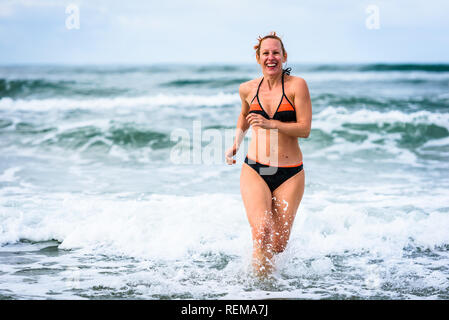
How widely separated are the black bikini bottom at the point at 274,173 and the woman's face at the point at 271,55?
2.61 ft

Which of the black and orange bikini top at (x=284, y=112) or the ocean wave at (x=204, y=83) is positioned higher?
the black and orange bikini top at (x=284, y=112)

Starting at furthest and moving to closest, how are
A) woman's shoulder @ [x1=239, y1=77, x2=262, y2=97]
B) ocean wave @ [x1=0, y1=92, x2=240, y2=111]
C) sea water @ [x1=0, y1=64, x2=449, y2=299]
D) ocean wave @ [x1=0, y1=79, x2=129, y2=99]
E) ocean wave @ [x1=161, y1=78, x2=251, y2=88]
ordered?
1. ocean wave @ [x1=161, y1=78, x2=251, y2=88]
2. ocean wave @ [x1=0, y1=79, x2=129, y2=99]
3. ocean wave @ [x1=0, y1=92, x2=240, y2=111]
4. sea water @ [x1=0, y1=64, x2=449, y2=299]
5. woman's shoulder @ [x1=239, y1=77, x2=262, y2=97]

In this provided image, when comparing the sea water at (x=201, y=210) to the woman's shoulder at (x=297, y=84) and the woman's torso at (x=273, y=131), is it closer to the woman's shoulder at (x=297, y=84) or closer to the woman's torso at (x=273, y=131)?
the woman's torso at (x=273, y=131)

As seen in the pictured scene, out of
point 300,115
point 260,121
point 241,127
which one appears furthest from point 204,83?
point 260,121

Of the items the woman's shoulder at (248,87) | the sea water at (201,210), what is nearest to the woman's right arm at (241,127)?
the woman's shoulder at (248,87)

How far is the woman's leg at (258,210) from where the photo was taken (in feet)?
14.1

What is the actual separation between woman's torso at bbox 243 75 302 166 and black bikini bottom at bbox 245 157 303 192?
0.12 feet

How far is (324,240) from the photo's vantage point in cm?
611

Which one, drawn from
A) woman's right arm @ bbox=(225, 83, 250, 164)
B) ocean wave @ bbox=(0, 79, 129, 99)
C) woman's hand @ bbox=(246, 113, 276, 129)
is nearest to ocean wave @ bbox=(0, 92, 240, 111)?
ocean wave @ bbox=(0, 79, 129, 99)

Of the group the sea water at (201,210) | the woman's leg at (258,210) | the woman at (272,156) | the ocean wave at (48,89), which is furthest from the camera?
the ocean wave at (48,89)

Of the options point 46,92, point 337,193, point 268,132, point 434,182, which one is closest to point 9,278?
point 268,132

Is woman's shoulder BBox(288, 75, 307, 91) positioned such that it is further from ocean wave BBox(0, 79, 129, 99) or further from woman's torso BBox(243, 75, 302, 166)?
ocean wave BBox(0, 79, 129, 99)

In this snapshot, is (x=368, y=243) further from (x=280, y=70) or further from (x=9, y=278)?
(x=9, y=278)

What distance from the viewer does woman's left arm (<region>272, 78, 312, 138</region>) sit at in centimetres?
408
